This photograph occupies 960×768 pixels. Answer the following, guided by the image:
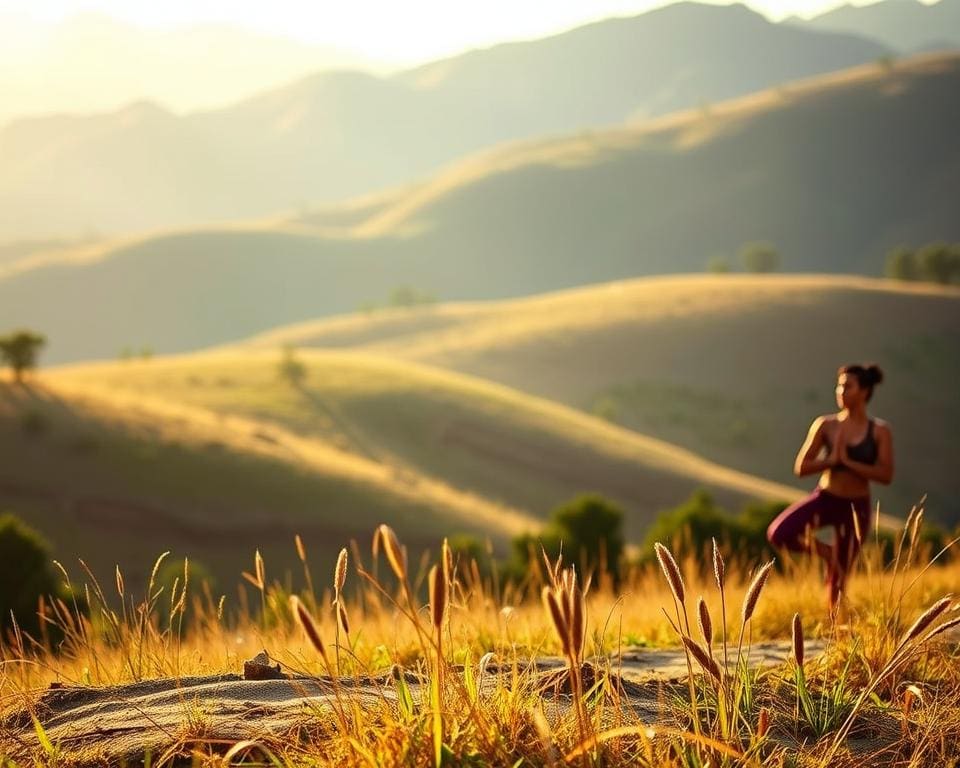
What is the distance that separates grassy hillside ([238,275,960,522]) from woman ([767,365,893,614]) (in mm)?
65105

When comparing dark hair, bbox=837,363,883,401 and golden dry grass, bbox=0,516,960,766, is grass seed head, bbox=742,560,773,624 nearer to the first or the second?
golden dry grass, bbox=0,516,960,766

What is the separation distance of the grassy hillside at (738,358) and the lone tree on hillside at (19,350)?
41571 millimetres

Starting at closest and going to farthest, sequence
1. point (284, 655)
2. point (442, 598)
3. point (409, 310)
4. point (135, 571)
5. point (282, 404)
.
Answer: point (442, 598), point (284, 655), point (135, 571), point (282, 404), point (409, 310)

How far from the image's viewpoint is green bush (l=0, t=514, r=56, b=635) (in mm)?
20422

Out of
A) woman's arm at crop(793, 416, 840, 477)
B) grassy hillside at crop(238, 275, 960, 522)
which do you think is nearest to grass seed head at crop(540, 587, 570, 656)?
woman's arm at crop(793, 416, 840, 477)

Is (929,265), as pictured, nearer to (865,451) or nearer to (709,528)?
(709,528)

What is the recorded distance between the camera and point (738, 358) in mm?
87250

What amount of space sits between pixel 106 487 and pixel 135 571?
503 centimetres

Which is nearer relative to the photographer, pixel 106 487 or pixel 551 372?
pixel 106 487

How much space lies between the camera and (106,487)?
38.7m

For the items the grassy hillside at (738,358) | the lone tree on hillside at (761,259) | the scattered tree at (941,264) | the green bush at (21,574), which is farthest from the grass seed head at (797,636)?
the lone tree on hillside at (761,259)

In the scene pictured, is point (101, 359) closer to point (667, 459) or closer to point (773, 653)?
point (667, 459)

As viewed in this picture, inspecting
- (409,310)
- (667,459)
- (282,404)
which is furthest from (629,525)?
(409,310)

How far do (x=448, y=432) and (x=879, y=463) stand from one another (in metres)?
53.2
